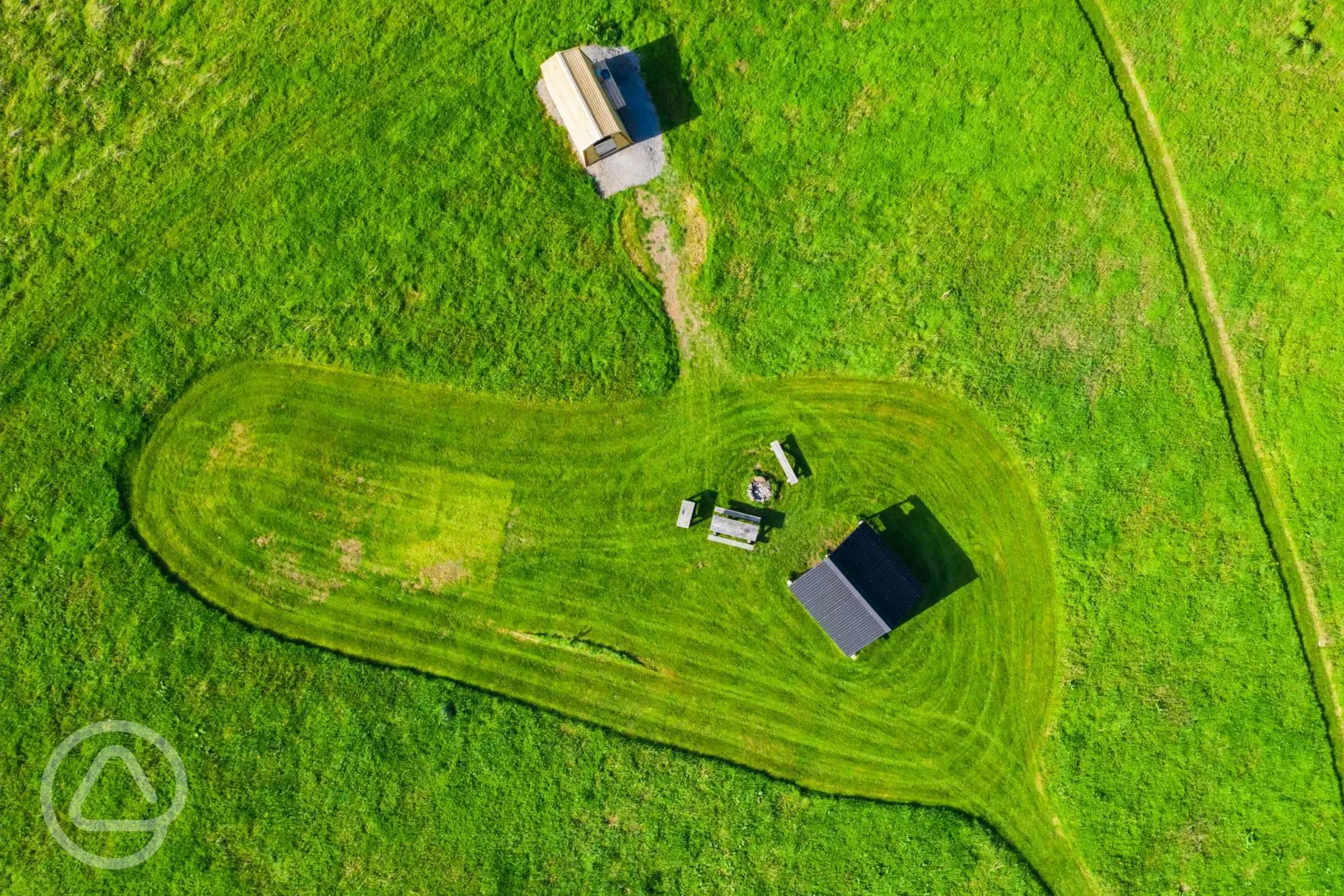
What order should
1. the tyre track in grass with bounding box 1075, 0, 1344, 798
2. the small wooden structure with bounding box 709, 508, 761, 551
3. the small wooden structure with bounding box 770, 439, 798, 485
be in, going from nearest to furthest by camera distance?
the tyre track in grass with bounding box 1075, 0, 1344, 798 → the small wooden structure with bounding box 709, 508, 761, 551 → the small wooden structure with bounding box 770, 439, 798, 485

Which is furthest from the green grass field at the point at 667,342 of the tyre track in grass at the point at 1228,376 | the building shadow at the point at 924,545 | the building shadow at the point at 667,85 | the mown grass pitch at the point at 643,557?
the building shadow at the point at 924,545

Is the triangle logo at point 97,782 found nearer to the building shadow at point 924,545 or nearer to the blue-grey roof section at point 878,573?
the blue-grey roof section at point 878,573

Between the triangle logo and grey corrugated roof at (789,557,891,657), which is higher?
the triangle logo

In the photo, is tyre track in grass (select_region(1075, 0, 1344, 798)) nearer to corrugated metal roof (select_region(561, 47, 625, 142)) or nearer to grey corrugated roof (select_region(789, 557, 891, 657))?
grey corrugated roof (select_region(789, 557, 891, 657))

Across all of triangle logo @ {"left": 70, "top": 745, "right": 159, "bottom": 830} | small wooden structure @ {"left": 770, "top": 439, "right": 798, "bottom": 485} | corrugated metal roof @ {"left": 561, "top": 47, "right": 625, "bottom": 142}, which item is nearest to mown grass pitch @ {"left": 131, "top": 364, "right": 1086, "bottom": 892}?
small wooden structure @ {"left": 770, "top": 439, "right": 798, "bottom": 485}

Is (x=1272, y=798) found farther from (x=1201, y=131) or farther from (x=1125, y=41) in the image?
(x=1125, y=41)

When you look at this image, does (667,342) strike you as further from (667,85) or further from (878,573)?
(878,573)

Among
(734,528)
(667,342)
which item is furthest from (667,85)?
(734,528)
